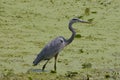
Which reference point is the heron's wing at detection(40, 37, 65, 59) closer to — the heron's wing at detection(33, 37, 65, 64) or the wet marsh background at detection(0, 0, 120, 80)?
the heron's wing at detection(33, 37, 65, 64)

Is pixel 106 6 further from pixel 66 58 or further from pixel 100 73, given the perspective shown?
pixel 100 73

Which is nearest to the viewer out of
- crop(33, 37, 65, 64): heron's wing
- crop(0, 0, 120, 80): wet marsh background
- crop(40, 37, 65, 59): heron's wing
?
crop(33, 37, 65, 64): heron's wing

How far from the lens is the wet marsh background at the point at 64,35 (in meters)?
15.0

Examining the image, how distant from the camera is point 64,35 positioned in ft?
67.6

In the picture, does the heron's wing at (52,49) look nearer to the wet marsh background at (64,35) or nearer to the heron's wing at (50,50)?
the heron's wing at (50,50)

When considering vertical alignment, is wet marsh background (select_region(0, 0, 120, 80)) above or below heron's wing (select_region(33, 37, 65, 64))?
below

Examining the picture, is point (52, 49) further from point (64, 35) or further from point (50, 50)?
point (64, 35)

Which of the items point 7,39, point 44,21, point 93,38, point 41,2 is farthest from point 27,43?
point 41,2

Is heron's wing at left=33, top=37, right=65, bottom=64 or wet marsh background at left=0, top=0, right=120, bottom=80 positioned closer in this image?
heron's wing at left=33, top=37, right=65, bottom=64

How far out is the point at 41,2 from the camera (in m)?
25.9

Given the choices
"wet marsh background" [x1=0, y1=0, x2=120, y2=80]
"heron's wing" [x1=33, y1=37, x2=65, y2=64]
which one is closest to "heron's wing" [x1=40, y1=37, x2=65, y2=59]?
"heron's wing" [x1=33, y1=37, x2=65, y2=64]

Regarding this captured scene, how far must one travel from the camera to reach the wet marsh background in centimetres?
1504

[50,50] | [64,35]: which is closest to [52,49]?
[50,50]

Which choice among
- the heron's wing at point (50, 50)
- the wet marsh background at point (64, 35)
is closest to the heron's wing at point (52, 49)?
the heron's wing at point (50, 50)
